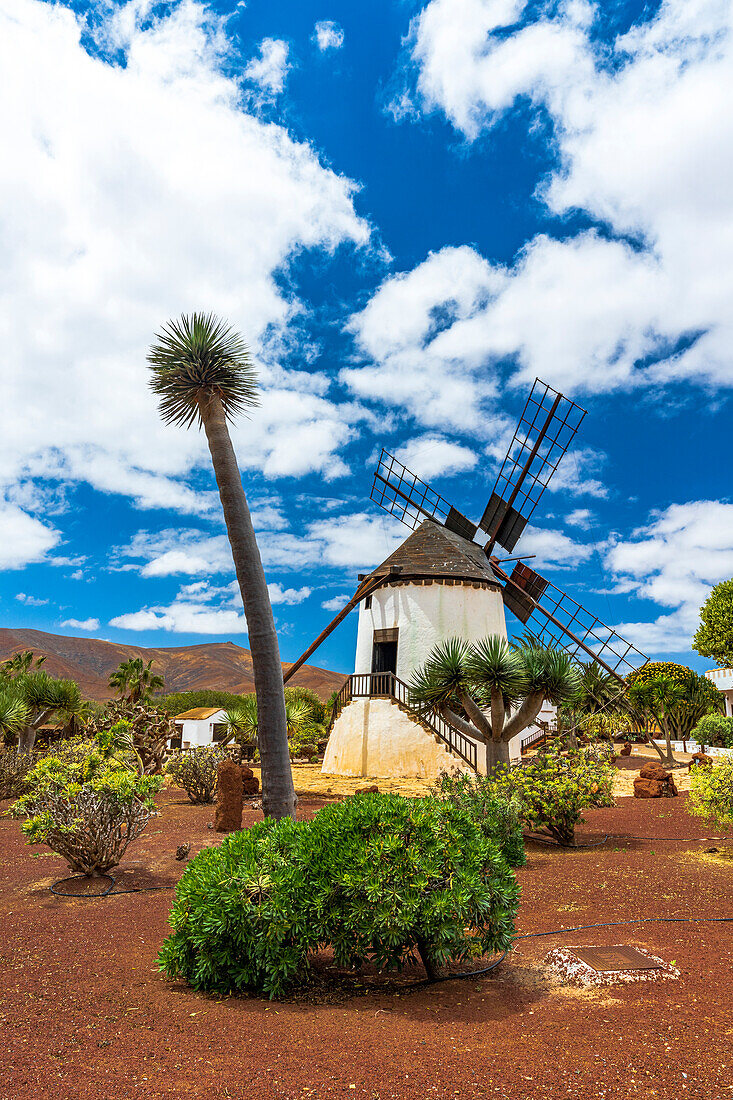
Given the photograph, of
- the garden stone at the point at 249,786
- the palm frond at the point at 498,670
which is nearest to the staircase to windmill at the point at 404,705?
the garden stone at the point at 249,786

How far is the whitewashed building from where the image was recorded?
69.0ft

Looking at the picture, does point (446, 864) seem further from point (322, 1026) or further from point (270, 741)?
point (270, 741)

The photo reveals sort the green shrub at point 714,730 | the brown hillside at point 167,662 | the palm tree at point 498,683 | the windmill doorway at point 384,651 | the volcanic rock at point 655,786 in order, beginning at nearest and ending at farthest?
the palm tree at point 498,683, the volcanic rock at point 655,786, the windmill doorway at point 384,651, the green shrub at point 714,730, the brown hillside at point 167,662

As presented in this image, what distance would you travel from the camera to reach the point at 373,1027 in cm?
415

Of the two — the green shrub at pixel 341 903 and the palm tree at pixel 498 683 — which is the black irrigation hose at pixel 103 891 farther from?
the palm tree at pixel 498 683

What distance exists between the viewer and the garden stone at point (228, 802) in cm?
1181

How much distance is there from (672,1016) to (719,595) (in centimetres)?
3737

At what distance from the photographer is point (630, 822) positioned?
12836 millimetres

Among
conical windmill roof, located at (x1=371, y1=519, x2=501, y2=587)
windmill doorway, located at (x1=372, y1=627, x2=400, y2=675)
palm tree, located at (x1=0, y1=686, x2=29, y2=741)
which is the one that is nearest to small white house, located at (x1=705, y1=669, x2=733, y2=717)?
conical windmill roof, located at (x1=371, y1=519, x2=501, y2=587)

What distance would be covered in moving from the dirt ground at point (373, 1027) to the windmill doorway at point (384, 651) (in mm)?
17243

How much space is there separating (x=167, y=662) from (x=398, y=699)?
111m

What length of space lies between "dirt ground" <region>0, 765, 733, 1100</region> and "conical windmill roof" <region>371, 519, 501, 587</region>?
17.2m

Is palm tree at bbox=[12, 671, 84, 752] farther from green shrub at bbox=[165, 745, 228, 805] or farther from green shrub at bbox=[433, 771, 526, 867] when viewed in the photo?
green shrub at bbox=[433, 771, 526, 867]

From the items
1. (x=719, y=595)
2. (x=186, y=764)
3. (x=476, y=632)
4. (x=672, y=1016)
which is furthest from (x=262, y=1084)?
(x=719, y=595)
